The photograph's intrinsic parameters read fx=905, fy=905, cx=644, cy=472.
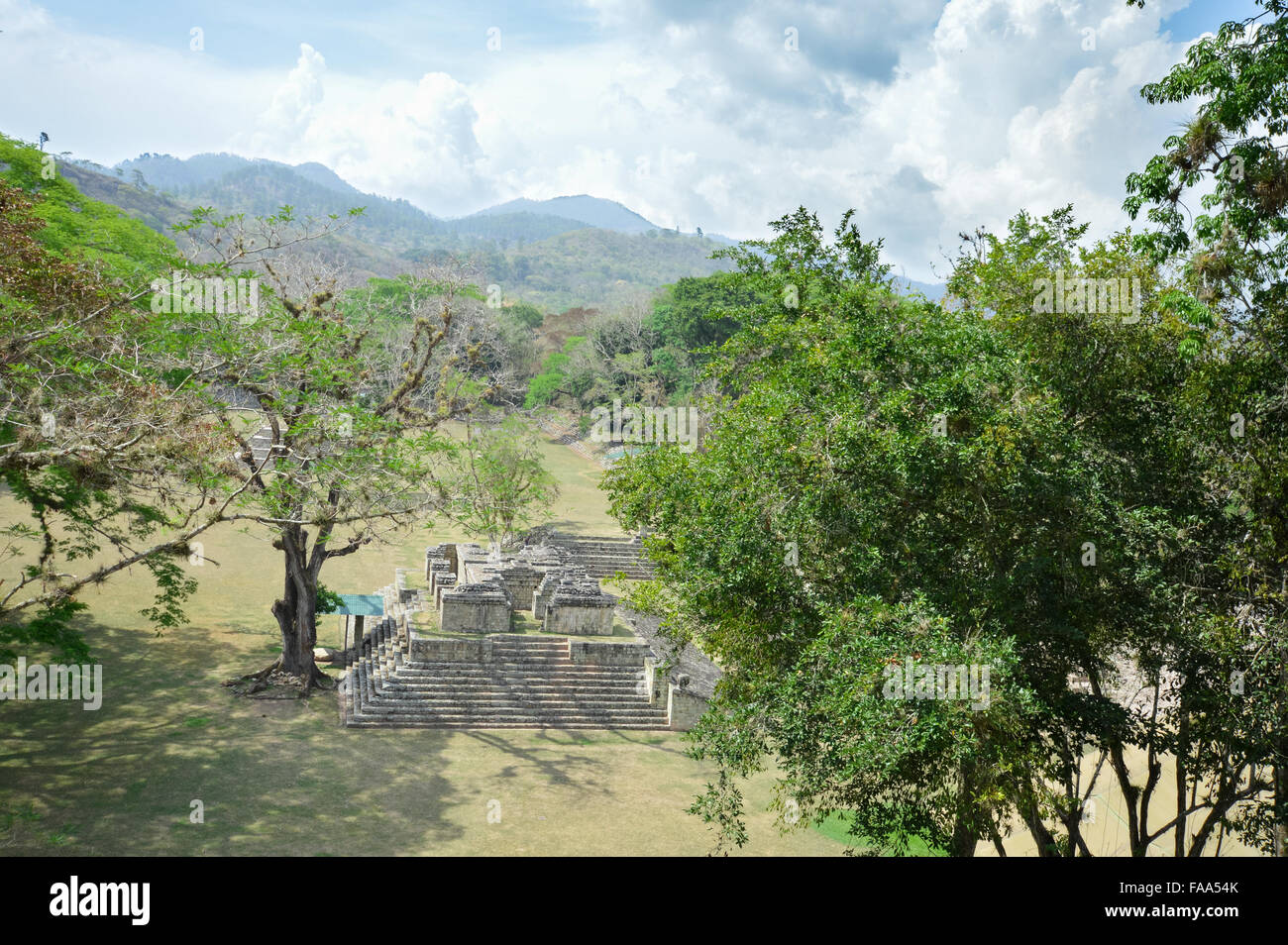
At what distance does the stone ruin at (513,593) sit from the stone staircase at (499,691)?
0.76m

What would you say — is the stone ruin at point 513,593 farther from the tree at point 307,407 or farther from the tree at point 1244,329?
the tree at point 1244,329

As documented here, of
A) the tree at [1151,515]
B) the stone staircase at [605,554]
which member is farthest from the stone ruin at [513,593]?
the tree at [1151,515]

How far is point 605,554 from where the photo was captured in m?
31.5

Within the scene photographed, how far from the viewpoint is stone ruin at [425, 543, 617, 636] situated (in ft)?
64.7

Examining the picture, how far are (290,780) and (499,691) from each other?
5.02 meters

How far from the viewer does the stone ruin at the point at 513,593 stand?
19719mm

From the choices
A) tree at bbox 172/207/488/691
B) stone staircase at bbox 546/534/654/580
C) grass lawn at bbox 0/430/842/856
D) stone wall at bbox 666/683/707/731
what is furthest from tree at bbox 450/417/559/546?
stone wall at bbox 666/683/707/731

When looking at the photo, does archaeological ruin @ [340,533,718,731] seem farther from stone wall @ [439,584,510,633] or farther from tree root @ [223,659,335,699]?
tree root @ [223,659,335,699]

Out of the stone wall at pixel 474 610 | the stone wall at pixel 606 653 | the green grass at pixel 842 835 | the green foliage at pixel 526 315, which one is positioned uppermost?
the green foliage at pixel 526 315

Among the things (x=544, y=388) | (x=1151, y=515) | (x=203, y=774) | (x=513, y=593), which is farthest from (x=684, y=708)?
(x=544, y=388)

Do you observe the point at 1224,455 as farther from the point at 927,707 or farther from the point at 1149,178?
the point at 927,707

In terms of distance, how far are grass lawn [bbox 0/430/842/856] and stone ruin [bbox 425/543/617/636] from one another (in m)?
3.11

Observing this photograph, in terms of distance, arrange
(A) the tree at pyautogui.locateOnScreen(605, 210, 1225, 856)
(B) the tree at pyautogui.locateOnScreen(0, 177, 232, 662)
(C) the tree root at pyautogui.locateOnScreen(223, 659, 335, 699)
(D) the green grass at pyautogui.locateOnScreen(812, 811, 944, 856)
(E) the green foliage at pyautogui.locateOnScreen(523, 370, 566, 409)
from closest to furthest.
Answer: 1. (A) the tree at pyautogui.locateOnScreen(605, 210, 1225, 856)
2. (B) the tree at pyautogui.locateOnScreen(0, 177, 232, 662)
3. (D) the green grass at pyautogui.locateOnScreen(812, 811, 944, 856)
4. (C) the tree root at pyautogui.locateOnScreen(223, 659, 335, 699)
5. (E) the green foliage at pyautogui.locateOnScreen(523, 370, 566, 409)

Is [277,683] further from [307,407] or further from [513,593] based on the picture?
[307,407]
